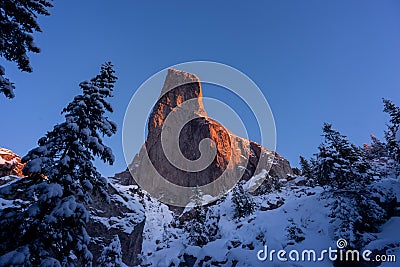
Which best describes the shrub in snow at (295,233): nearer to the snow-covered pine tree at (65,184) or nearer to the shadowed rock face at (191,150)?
the snow-covered pine tree at (65,184)

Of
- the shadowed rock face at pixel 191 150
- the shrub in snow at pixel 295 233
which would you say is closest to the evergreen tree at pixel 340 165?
the shrub in snow at pixel 295 233

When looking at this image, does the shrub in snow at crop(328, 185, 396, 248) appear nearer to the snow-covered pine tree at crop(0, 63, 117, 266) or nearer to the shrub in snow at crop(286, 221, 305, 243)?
the shrub in snow at crop(286, 221, 305, 243)

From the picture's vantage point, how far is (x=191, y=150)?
101 m

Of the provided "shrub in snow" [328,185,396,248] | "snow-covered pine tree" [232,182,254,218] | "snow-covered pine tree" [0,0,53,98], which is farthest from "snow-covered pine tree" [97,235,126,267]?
"snow-covered pine tree" [232,182,254,218]

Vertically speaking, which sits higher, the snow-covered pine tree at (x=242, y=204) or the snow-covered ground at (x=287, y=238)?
the snow-covered pine tree at (x=242, y=204)

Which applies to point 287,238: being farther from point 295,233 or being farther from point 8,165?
point 8,165

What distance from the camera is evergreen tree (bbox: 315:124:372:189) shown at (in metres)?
17.4

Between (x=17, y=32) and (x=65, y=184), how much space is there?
18.1ft

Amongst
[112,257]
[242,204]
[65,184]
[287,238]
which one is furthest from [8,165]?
[287,238]

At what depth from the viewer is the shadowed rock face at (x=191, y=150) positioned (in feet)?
299

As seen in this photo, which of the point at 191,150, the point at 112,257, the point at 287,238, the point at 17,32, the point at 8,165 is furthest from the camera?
the point at 191,150

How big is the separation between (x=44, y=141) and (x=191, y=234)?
2619 centimetres

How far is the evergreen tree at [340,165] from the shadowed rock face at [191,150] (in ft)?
218

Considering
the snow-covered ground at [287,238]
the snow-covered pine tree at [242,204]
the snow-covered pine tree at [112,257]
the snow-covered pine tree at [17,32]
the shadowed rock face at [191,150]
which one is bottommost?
the snow-covered pine tree at [112,257]
